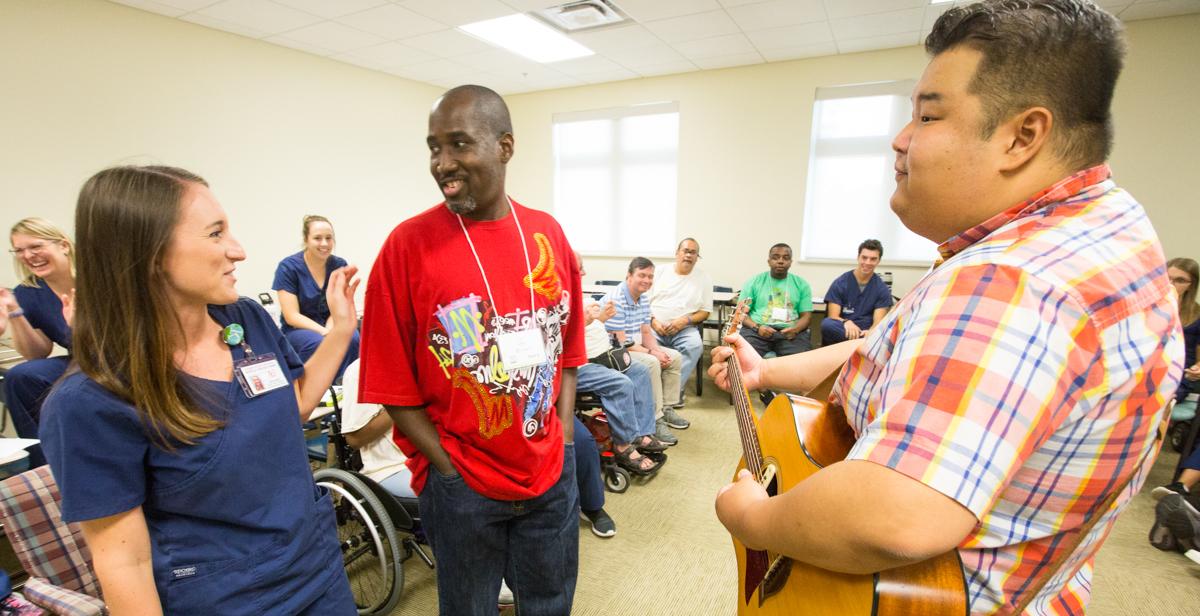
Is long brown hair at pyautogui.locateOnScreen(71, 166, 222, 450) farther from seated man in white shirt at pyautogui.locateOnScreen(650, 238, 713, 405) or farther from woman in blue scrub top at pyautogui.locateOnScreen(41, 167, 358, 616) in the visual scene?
seated man in white shirt at pyautogui.locateOnScreen(650, 238, 713, 405)

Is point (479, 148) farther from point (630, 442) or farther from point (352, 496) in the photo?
point (630, 442)

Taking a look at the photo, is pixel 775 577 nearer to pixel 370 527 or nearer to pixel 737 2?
pixel 370 527

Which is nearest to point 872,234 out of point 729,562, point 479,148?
point 729,562

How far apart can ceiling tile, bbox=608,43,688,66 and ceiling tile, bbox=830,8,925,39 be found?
4.80 feet

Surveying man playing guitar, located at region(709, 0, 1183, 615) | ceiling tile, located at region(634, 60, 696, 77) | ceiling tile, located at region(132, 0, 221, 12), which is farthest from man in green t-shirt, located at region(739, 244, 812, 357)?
ceiling tile, located at region(132, 0, 221, 12)

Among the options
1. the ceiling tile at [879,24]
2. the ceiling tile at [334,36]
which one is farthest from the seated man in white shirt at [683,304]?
the ceiling tile at [334,36]

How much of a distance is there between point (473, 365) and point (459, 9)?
3.70 meters

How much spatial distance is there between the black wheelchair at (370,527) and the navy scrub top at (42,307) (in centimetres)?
177

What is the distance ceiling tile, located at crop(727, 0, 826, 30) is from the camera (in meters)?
3.68

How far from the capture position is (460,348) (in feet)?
3.63

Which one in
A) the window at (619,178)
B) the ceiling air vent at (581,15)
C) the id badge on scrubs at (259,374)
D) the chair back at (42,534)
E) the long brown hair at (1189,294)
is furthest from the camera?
the window at (619,178)

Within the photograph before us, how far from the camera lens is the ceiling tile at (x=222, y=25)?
384 centimetres

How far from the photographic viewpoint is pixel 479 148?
112cm

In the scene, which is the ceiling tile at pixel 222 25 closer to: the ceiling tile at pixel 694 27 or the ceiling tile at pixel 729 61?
the ceiling tile at pixel 694 27
